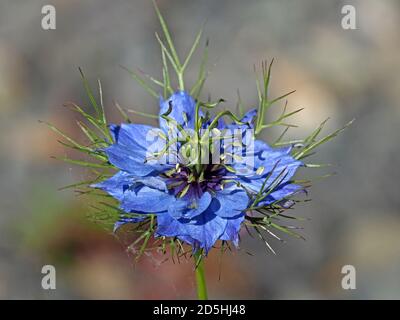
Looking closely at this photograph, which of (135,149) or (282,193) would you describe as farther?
(135,149)

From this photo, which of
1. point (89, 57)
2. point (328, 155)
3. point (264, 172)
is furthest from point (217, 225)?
point (89, 57)

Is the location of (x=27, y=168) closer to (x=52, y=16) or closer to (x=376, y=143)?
(x=52, y=16)

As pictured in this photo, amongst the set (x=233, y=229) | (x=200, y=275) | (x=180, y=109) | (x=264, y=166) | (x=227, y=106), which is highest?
(x=227, y=106)

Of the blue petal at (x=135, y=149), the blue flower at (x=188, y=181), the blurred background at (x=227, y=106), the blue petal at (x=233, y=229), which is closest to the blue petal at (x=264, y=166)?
the blue flower at (x=188, y=181)

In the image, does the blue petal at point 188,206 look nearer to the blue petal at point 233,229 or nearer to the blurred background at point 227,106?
the blue petal at point 233,229

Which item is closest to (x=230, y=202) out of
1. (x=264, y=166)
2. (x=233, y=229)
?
(x=233, y=229)

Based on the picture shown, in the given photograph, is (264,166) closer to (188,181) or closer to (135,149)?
(188,181)

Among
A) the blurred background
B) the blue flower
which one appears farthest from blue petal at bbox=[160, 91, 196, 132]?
the blurred background
